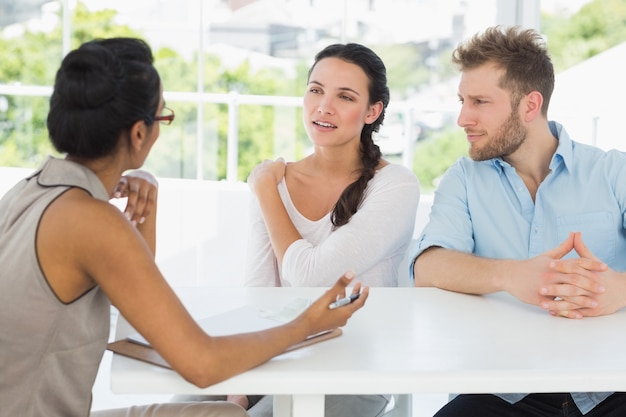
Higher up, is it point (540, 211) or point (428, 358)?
point (540, 211)

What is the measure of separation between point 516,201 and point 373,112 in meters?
0.53

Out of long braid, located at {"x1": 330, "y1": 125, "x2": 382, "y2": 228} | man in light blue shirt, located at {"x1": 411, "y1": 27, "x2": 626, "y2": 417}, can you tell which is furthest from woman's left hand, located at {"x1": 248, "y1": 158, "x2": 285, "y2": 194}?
man in light blue shirt, located at {"x1": 411, "y1": 27, "x2": 626, "y2": 417}

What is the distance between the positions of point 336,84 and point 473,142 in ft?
1.42

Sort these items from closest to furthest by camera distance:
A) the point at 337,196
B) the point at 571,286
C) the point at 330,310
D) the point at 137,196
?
1. the point at 330,310
2. the point at 571,286
3. the point at 137,196
4. the point at 337,196

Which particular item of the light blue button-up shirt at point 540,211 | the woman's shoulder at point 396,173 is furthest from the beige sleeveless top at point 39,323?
the woman's shoulder at point 396,173

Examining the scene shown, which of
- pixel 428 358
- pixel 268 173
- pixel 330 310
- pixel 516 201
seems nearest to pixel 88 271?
pixel 330 310

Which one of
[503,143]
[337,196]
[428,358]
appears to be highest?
[503,143]

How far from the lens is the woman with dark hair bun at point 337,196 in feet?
7.40

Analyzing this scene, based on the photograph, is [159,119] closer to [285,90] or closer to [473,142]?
[473,142]

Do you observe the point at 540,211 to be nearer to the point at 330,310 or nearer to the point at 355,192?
the point at 355,192

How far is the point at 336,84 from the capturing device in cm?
248

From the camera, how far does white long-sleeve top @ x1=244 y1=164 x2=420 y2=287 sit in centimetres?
224

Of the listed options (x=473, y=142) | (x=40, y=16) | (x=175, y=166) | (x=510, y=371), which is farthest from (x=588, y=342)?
(x=40, y=16)

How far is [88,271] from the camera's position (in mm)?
1406
